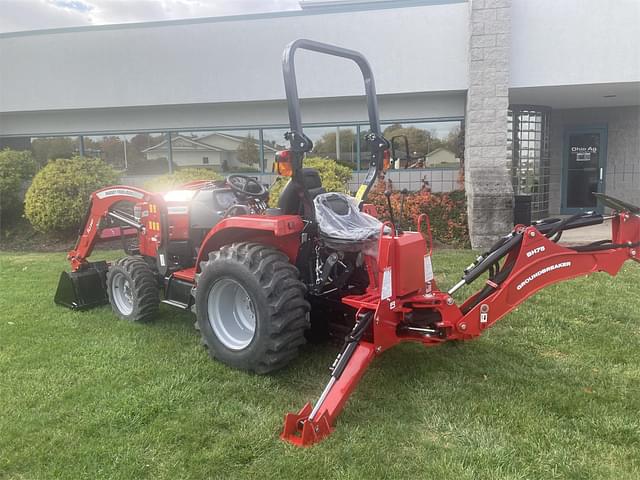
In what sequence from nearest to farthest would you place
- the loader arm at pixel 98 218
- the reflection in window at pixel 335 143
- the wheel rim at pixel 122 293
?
the wheel rim at pixel 122 293
the loader arm at pixel 98 218
the reflection in window at pixel 335 143

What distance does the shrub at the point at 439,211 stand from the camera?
32.5 ft

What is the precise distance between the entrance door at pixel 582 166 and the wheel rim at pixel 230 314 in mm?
11901

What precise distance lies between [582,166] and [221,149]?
30.7 feet

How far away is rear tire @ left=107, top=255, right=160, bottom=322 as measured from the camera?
5230 mm

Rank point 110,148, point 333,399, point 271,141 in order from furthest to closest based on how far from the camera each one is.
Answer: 1. point 110,148
2. point 271,141
3. point 333,399

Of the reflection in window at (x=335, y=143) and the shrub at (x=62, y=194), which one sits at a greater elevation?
the reflection in window at (x=335, y=143)

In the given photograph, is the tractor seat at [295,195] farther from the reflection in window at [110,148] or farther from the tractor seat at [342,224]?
the reflection in window at [110,148]

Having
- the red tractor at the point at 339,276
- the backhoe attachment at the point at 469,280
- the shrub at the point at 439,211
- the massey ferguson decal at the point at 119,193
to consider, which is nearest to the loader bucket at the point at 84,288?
the massey ferguson decal at the point at 119,193

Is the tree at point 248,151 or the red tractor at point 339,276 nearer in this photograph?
the red tractor at point 339,276

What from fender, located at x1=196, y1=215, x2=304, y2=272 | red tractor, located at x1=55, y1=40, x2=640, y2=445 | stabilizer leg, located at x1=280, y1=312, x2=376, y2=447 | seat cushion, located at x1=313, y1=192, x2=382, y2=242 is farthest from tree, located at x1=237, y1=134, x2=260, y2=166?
stabilizer leg, located at x1=280, y1=312, x2=376, y2=447

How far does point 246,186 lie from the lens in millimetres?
5402

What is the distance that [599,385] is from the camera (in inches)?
148

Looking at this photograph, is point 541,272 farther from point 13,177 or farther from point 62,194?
point 13,177

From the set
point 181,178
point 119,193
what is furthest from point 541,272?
point 181,178
